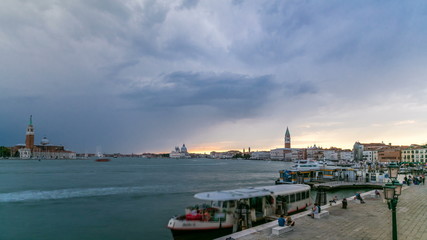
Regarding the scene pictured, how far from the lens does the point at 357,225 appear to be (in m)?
14.2

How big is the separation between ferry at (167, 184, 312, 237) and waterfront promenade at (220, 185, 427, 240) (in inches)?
87.1

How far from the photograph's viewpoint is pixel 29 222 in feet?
77.2

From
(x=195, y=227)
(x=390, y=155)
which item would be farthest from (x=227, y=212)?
(x=390, y=155)

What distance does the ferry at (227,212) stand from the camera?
14.7 m

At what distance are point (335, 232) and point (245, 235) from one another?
427 cm

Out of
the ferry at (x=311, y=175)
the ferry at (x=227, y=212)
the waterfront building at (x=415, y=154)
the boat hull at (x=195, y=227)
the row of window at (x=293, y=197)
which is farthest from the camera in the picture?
the waterfront building at (x=415, y=154)

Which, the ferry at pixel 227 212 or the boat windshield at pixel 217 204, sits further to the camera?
the boat windshield at pixel 217 204

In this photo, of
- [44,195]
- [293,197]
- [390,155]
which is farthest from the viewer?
[390,155]

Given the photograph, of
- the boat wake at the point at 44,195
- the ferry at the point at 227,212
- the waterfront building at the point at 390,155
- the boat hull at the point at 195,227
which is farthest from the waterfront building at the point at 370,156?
the boat hull at the point at 195,227

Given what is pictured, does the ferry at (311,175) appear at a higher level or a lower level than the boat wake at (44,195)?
higher

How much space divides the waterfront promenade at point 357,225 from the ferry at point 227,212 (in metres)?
2.21

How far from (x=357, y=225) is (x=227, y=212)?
670 centimetres

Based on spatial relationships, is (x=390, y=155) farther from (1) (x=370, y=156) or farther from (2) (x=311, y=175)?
(2) (x=311, y=175)

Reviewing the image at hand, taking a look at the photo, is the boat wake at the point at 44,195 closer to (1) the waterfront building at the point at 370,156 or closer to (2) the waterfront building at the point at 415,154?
(2) the waterfront building at the point at 415,154
